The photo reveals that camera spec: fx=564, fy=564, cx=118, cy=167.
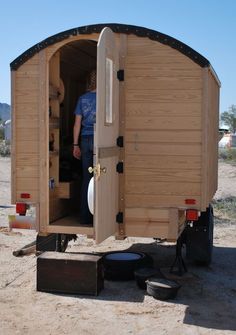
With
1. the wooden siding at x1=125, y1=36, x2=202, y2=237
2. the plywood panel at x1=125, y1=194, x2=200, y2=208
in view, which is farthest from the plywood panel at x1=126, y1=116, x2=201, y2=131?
the plywood panel at x1=125, y1=194, x2=200, y2=208

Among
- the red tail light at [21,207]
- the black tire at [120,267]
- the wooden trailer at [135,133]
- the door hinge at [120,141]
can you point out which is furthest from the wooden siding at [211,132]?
the red tail light at [21,207]

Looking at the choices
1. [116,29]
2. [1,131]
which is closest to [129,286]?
[116,29]

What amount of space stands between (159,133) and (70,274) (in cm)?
195

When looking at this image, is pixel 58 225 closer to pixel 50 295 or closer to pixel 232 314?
pixel 50 295

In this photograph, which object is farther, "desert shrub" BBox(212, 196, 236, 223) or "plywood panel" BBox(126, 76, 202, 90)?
"desert shrub" BBox(212, 196, 236, 223)

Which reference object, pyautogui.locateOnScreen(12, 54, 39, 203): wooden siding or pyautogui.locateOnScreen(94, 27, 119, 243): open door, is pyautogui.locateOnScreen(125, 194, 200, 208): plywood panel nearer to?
pyautogui.locateOnScreen(94, 27, 119, 243): open door

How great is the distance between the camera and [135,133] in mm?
6715

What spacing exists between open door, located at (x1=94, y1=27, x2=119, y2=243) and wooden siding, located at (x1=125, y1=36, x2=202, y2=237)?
0.20 meters

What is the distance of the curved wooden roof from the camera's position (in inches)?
254

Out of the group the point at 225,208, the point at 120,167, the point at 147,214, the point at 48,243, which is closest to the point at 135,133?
the point at 120,167

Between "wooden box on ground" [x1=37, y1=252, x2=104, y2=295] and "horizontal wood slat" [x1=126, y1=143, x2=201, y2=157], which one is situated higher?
"horizontal wood slat" [x1=126, y1=143, x2=201, y2=157]

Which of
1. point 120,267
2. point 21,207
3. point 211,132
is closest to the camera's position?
point 21,207

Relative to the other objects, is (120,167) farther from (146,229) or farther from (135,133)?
(146,229)

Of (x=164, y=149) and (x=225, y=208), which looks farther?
(x=225, y=208)
